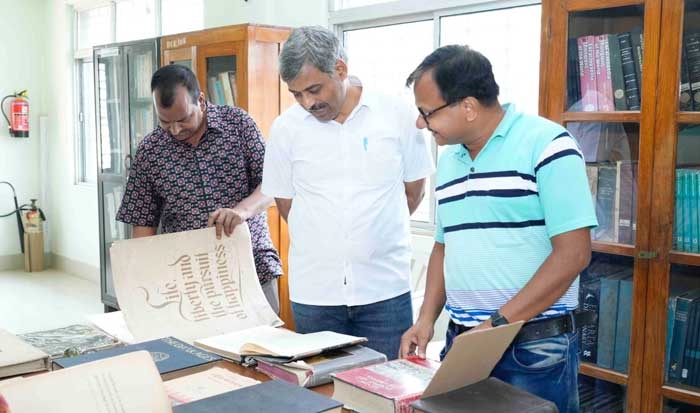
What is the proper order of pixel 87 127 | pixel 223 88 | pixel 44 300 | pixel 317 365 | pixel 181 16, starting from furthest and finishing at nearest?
pixel 87 127 → pixel 44 300 → pixel 181 16 → pixel 223 88 → pixel 317 365

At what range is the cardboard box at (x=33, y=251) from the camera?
660 cm

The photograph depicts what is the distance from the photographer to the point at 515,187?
138cm

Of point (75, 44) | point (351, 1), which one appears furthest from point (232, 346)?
point (75, 44)

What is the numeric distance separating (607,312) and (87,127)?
5.42 metres

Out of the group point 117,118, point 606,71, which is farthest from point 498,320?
point 117,118

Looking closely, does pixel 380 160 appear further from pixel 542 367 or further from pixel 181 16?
pixel 181 16

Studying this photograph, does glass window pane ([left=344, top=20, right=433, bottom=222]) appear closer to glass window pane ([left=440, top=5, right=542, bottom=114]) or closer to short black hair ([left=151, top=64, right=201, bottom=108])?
glass window pane ([left=440, top=5, right=542, bottom=114])

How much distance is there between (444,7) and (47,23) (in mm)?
4861

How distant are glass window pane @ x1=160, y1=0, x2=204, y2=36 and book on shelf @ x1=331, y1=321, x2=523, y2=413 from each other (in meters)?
4.00

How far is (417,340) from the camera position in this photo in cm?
152

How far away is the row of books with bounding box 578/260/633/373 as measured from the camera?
2029 millimetres

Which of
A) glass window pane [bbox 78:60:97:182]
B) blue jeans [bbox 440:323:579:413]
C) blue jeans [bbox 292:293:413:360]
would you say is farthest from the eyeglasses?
glass window pane [bbox 78:60:97:182]

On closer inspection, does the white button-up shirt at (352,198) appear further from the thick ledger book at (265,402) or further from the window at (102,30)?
the window at (102,30)

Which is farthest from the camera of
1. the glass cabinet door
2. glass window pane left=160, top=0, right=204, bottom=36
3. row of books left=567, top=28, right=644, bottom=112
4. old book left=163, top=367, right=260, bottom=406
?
glass window pane left=160, top=0, right=204, bottom=36
